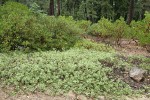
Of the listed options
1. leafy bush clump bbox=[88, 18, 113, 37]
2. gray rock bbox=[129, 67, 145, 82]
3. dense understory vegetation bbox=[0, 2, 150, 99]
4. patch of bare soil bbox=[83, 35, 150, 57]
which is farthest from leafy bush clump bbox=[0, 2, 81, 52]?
gray rock bbox=[129, 67, 145, 82]

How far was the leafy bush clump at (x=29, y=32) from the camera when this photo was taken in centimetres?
999

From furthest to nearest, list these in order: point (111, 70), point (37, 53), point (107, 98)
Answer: point (37, 53), point (111, 70), point (107, 98)

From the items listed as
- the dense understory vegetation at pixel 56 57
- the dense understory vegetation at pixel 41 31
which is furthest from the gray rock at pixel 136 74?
the dense understory vegetation at pixel 41 31

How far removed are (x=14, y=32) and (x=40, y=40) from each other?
3.80ft

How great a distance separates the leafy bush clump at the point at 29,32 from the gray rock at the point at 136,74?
11.6 ft

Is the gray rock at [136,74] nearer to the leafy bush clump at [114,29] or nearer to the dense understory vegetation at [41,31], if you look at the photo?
the dense understory vegetation at [41,31]

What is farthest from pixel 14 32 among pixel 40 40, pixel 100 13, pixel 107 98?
pixel 100 13

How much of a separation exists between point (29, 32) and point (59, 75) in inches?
127

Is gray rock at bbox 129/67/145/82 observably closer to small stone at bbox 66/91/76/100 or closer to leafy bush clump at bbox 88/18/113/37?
small stone at bbox 66/91/76/100

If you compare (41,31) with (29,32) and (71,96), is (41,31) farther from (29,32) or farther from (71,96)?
(71,96)

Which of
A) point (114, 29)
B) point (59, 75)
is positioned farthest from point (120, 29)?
point (59, 75)

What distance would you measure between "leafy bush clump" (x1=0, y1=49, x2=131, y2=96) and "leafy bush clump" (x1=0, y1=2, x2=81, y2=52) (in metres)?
1.19

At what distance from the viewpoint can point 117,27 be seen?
44.6ft

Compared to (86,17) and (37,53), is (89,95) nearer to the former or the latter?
(37,53)
